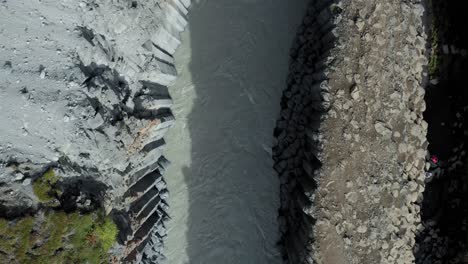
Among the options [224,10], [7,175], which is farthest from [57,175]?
[224,10]

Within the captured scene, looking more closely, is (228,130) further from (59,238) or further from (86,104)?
(59,238)

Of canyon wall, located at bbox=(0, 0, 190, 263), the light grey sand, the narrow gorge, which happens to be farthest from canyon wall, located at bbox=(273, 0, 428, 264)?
canyon wall, located at bbox=(0, 0, 190, 263)

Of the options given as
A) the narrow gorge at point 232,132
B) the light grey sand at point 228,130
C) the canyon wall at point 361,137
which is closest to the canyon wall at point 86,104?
the narrow gorge at point 232,132

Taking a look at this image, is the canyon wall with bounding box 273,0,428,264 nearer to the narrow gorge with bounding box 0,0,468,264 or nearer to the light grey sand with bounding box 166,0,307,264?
the narrow gorge with bounding box 0,0,468,264

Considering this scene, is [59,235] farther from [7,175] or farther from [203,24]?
[203,24]

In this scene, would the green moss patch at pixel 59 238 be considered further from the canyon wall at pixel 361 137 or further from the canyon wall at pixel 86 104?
the canyon wall at pixel 361 137
